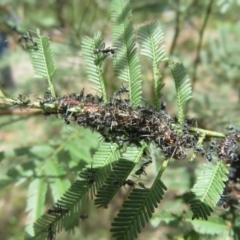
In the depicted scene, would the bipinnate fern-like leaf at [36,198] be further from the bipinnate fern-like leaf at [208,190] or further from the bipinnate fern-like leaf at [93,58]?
the bipinnate fern-like leaf at [208,190]

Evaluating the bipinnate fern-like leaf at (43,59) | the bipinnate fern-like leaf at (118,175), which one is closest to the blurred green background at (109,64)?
the bipinnate fern-like leaf at (43,59)

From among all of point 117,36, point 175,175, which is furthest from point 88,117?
point 175,175

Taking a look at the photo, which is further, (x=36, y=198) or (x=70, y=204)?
(x=36, y=198)

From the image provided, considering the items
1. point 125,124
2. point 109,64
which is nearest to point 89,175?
point 125,124

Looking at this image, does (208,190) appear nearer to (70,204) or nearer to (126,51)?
(70,204)

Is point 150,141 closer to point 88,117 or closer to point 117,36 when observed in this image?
point 88,117
